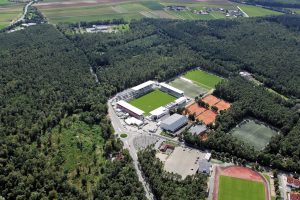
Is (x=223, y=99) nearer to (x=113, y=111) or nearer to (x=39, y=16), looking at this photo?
(x=113, y=111)

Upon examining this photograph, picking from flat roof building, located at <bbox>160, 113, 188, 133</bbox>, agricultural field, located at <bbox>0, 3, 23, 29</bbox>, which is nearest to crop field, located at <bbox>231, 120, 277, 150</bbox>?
flat roof building, located at <bbox>160, 113, 188, 133</bbox>

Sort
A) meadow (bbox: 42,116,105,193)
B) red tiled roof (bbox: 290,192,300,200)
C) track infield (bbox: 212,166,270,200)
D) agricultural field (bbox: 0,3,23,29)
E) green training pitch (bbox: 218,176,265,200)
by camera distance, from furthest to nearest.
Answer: agricultural field (bbox: 0,3,23,29) < meadow (bbox: 42,116,105,193) < track infield (bbox: 212,166,270,200) < green training pitch (bbox: 218,176,265,200) < red tiled roof (bbox: 290,192,300,200)

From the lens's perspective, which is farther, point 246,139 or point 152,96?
point 152,96

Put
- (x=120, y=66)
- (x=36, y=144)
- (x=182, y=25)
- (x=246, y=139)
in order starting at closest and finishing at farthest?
(x=36, y=144), (x=246, y=139), (x=120, y=66), (x=182, y=25)

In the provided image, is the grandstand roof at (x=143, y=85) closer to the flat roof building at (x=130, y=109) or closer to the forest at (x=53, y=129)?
the flat roof building at (x=130, y=109)

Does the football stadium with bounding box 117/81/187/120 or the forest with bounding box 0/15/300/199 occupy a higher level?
the forest with bounding box 0/15/300/199

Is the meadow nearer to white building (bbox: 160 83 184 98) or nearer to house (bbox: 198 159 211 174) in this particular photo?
house (bbox: 198 159 211 174)

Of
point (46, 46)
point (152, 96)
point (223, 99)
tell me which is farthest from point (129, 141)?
point (46, 46)
